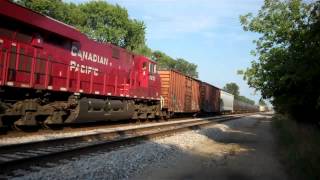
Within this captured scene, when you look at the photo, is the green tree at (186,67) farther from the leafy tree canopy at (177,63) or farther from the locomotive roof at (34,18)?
the locomotive roof at (34,18)

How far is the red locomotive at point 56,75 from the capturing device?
13867 millimetres

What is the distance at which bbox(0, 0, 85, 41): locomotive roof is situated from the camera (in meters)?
13.3

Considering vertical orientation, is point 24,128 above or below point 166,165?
above

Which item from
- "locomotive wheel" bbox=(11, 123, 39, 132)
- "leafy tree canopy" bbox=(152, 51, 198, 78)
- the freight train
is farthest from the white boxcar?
"leafy tree canopy" bbox=(152, 51, 198, 78)

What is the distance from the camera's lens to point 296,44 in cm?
1608

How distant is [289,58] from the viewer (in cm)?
1578

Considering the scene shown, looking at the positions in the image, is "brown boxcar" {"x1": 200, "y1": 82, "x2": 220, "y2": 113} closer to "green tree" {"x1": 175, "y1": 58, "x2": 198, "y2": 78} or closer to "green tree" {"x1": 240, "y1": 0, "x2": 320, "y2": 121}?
"green tree" {"x1": 240, "y1": 0, "x2": 320, "y2": 121}

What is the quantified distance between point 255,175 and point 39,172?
447cm

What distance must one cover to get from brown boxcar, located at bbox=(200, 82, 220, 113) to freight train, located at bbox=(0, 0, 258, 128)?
45.4ft

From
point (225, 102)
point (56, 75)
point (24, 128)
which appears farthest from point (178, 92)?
point (225, 102)

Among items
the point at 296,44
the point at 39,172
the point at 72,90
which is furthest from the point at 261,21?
the point at 39,172

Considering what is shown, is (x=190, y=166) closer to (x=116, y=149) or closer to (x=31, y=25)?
(x=116, y=149)

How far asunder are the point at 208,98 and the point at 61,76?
26563mm

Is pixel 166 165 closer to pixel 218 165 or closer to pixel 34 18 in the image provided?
pixel 218 165
